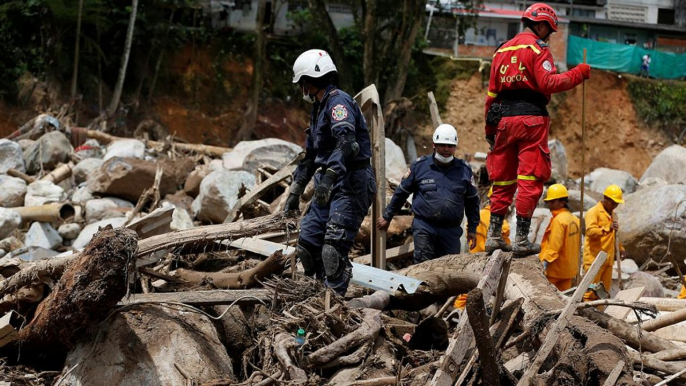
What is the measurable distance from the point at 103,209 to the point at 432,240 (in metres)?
6.25

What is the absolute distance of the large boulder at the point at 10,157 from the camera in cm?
1402

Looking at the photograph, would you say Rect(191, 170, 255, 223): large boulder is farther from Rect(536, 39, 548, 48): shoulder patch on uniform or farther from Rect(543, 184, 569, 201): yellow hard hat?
Rect(536, 39, 548, 48): shoulder patch on uniform

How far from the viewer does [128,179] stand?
40.4 feet

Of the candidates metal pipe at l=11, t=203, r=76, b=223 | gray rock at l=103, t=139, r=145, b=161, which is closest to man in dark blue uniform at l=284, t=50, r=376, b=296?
metal pipe at l=11, t=203, r=76, b=223

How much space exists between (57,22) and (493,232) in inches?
741

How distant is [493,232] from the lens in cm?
633

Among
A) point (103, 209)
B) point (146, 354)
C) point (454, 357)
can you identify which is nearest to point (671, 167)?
point (103, 209)

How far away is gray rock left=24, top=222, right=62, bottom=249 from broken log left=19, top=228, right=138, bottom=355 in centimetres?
567

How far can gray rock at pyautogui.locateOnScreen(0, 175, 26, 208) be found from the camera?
40.7 feet

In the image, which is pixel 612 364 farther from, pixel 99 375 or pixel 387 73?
pixel 387 73

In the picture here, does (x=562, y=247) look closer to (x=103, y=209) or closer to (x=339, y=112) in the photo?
(x=339, y=112)

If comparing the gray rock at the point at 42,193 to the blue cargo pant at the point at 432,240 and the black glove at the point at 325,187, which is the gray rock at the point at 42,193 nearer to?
the blue cargo pant at the point at 432,240

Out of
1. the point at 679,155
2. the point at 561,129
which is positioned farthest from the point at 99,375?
the point at 561,129

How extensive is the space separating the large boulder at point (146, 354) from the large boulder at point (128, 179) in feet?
23.4
